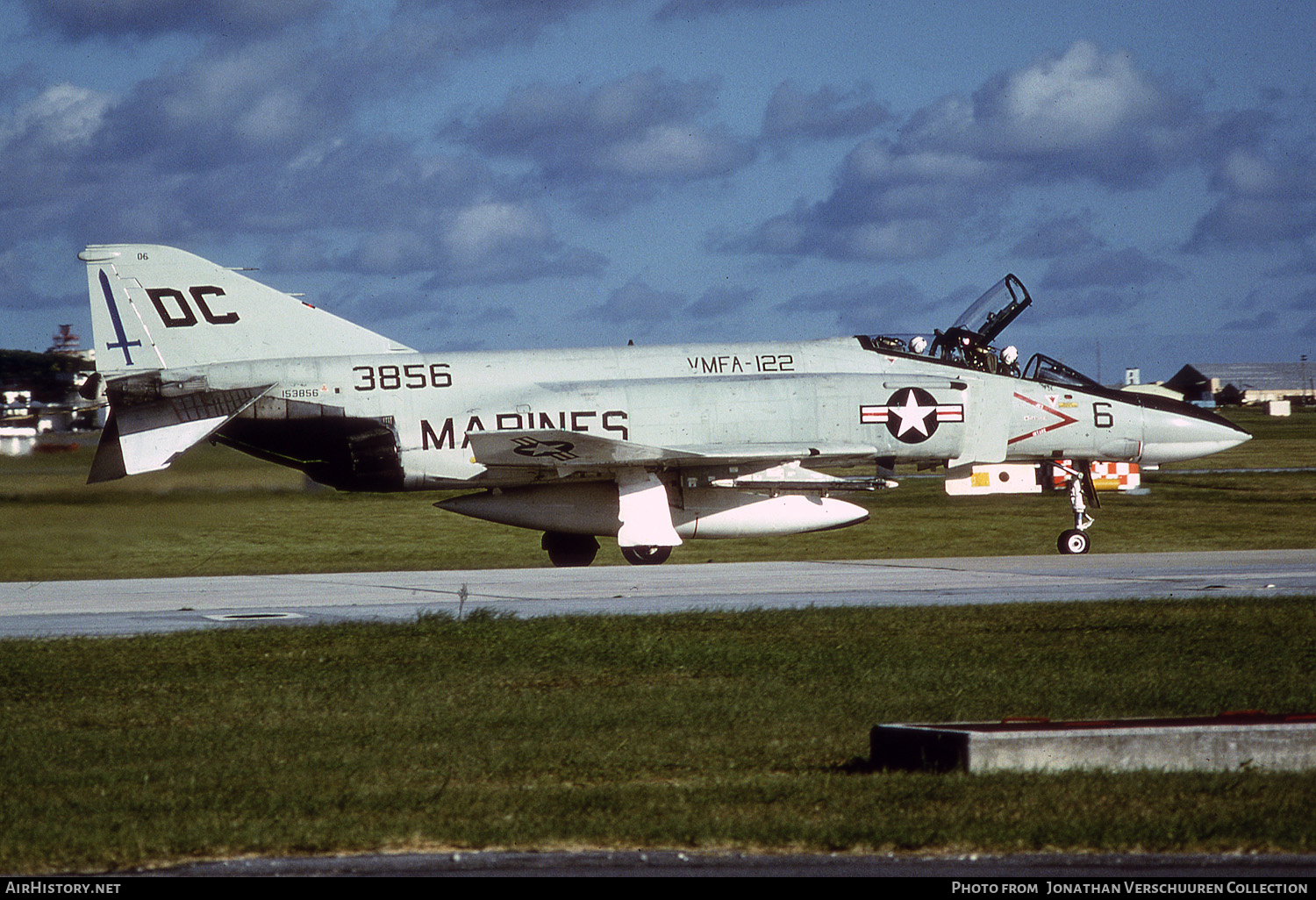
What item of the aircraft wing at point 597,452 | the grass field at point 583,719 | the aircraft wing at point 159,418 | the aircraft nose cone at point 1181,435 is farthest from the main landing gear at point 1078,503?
the aircraft wing at point 159,418

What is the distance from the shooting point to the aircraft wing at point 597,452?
19141 millimetres

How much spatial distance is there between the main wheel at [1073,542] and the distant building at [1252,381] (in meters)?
116

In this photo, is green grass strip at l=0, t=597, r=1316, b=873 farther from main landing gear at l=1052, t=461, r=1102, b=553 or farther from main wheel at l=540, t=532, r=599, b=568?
main wheel at l=540, t=532, r=599, b=568

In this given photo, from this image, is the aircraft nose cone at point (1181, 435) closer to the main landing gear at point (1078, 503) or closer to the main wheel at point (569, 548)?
the main landing gear at point (1078, 503)

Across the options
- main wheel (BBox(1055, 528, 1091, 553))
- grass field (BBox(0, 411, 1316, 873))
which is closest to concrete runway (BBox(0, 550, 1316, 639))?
main wheel (BBox(1055, 528, 1091, 553))

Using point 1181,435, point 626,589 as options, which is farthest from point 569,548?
point 1181,435

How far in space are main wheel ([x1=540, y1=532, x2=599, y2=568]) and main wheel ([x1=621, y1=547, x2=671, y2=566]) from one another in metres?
1.48

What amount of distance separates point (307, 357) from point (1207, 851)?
1631 cm

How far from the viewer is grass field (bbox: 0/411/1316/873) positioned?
5918mm

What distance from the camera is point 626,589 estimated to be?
16062mm

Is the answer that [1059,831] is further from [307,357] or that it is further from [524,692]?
[307,357]

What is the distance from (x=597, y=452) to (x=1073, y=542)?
731 centimetres

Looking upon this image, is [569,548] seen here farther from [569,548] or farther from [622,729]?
[622,729]
